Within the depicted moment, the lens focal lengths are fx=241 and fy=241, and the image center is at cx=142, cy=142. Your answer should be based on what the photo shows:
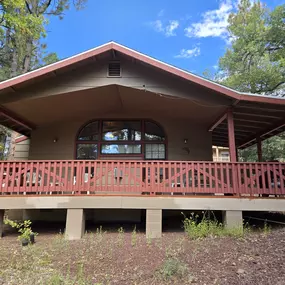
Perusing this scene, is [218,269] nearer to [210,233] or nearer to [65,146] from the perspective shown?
[210,233]

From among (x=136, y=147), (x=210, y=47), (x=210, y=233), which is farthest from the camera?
(x=210, y=47)

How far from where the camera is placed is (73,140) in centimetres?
804

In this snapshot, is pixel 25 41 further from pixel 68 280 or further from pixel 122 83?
pixel 68 280

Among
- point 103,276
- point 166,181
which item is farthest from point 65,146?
point 103,276

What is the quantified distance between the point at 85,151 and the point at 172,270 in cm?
535

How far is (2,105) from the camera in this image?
6371 mm

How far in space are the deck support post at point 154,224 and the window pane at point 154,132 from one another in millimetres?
2956

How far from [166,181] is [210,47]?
3451cm

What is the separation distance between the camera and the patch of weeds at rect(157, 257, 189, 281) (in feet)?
11.3

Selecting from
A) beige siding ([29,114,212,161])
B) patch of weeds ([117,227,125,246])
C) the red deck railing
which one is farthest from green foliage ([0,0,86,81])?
patch of weeds ([117,227,125,246])

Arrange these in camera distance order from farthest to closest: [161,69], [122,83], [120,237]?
1. [122,83]
2. [161,69]
3. [120,237]

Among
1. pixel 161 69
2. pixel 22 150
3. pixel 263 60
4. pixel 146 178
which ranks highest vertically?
pixel 263 60

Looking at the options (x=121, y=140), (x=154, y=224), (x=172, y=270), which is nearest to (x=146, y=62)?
(x=121, y=140)

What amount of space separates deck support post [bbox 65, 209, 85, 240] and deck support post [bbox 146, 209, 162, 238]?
1.56 metres
